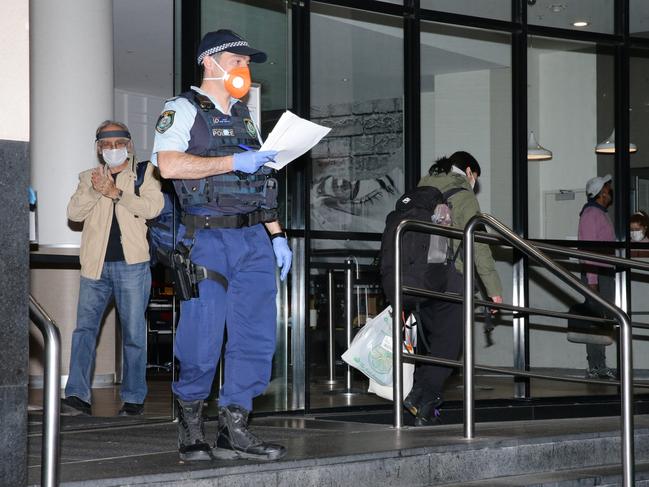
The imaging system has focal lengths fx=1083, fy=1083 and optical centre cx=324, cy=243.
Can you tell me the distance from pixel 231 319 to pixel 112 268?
7.64ft

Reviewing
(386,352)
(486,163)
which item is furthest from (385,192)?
(386,352)

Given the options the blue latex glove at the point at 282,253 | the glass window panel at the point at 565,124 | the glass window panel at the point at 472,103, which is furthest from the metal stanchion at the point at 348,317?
the blue latex glove at the point at 282,253

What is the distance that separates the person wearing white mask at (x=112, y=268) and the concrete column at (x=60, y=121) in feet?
7.04

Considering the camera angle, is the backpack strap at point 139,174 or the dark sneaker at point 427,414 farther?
the backpack strap at point 139,174

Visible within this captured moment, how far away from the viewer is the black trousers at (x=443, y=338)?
6.12m

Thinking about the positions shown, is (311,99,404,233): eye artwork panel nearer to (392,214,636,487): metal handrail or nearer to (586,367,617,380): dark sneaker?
(392,214,636,487): metal handrail

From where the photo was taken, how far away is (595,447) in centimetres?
550

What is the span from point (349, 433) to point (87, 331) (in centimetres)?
192

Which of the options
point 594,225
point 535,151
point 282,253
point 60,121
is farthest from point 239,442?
point 60,121

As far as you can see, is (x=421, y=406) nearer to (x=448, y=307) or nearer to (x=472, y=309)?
(x=448, y=307)

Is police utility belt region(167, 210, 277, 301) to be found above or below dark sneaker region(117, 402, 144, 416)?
above

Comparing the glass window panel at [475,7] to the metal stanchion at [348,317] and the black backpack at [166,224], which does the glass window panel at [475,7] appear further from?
the black backpack at [166,224]

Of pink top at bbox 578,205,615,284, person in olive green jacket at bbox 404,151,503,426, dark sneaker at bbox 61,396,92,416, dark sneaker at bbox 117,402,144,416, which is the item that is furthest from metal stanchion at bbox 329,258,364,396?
pink top at bbox 578,205,615,284

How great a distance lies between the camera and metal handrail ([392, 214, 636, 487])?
4688 mm
